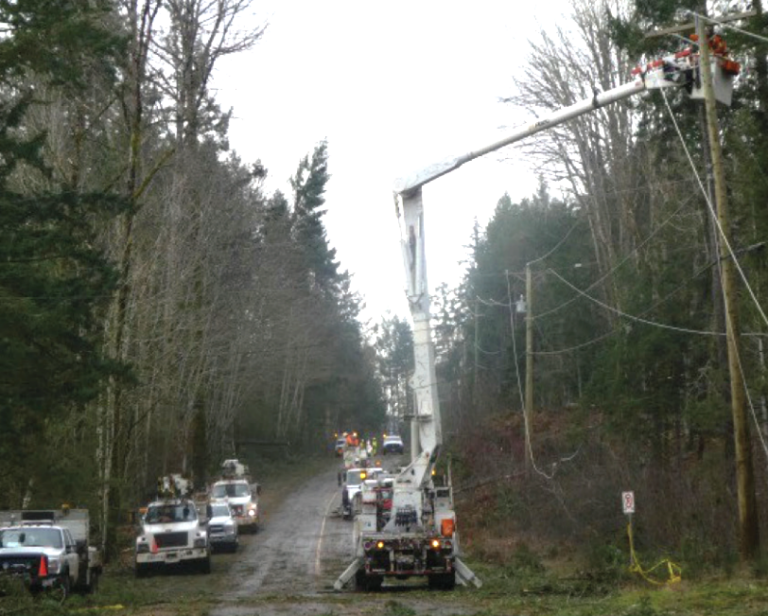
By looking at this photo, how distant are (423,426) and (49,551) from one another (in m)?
8.36

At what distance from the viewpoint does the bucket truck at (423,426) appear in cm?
2409

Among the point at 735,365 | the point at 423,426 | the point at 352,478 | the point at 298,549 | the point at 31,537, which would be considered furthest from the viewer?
the point at 352,478

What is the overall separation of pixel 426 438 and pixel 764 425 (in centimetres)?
1339

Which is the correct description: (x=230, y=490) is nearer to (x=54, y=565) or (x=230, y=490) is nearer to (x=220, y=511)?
(x=220, y=511)

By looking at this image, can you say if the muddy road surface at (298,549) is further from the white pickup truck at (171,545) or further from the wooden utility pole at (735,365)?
the wooden utility pole at (735,365)

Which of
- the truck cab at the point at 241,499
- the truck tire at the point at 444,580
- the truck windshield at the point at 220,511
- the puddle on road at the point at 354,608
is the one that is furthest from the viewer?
the truck cab at the point at 241,499

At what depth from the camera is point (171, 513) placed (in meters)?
36.1

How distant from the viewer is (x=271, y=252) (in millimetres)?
62562

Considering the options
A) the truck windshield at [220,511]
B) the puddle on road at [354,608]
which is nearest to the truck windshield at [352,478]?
the truck windshield at [220,511]

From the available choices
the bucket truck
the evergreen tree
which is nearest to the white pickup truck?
the evergreen tree

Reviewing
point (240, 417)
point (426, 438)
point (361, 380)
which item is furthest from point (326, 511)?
point (361, 380)

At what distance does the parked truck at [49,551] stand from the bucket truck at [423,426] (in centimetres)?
625

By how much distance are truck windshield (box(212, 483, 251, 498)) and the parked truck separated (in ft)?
58.3

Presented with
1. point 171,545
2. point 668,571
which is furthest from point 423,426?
point 171,545
